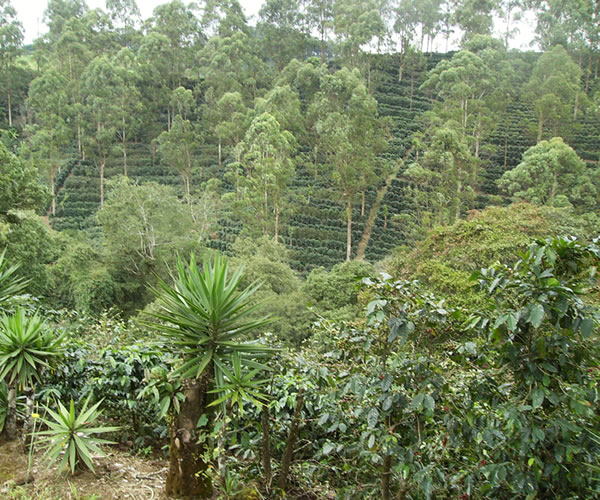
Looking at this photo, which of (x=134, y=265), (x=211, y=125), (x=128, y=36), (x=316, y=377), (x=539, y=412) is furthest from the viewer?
(x=128, y=36)

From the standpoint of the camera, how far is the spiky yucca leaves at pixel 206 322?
2.06m

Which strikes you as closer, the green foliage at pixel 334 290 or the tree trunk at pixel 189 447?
the tree trunk at pixel 189 447

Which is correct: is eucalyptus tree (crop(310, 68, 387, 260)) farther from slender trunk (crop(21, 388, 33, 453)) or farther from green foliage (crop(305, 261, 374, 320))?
slender trunk (crop(21, 388, 33, 453))

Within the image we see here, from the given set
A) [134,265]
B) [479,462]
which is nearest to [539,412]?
[479,462]

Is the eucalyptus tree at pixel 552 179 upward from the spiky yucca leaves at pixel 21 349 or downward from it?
upward

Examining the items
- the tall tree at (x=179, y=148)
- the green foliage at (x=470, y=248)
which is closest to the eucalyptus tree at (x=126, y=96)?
the tall tree at (x=179, y=148)

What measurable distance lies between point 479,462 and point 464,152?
17422 mm

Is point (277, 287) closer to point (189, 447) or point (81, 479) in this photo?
point (81, 479)

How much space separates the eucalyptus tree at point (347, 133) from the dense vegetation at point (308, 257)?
12cm

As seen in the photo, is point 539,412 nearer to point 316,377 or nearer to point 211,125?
point 316,377

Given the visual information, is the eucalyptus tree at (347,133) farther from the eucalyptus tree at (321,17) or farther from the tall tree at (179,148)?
the eucalyptus tree at (321,17)

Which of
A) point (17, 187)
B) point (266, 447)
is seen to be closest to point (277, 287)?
point (17, 187)

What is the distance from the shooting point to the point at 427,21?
115 feet

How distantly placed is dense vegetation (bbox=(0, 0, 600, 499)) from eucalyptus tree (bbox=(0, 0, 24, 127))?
224 millimetres
